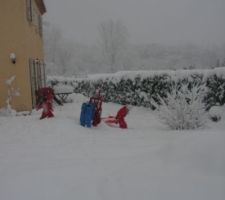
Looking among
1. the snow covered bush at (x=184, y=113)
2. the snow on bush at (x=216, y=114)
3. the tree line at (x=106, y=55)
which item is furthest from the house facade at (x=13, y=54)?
the tree line at (x=106, y=55)

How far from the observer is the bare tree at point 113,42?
186 feet

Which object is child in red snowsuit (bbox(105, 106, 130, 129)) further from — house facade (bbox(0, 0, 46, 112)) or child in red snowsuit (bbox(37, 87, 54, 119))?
house facade (bbox(0, 0, 46, 112))

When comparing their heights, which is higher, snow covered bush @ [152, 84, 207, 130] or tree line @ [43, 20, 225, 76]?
tree line @ [43, 20, 225, 76]

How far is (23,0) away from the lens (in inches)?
503

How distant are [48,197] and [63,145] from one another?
11.0ft

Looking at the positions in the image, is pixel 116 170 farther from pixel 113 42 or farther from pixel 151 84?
pixel 113 42

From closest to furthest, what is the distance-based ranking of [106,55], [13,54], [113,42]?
[13,54] → [106,55] → [113,42]

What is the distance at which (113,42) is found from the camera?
188 feet

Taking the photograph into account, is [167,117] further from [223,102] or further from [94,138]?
[223,102]

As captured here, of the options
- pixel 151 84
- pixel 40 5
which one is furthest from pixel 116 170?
pixel 40 5

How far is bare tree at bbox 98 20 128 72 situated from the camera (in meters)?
56.7

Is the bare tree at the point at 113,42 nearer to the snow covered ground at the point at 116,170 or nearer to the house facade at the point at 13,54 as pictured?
the house facade at the point at 13,54

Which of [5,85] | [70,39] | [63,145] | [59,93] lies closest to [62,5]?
[70,39]

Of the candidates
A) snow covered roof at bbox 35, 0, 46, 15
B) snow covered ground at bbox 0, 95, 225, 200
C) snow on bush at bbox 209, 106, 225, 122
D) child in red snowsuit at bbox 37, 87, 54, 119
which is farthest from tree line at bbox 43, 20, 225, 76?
snow covered ground at bbox 0, 95, 225, 200
